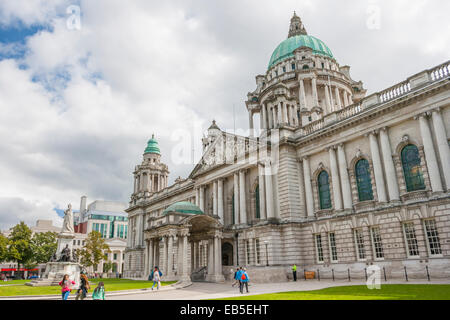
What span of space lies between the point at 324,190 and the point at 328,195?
2.37ft

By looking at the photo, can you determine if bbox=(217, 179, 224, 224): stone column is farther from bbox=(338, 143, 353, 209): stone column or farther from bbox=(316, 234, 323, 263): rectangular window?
bbox=(338, 143, 353, 209): stone column

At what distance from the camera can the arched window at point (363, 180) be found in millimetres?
30203

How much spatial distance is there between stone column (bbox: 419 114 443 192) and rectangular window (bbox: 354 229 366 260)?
24.0 ft

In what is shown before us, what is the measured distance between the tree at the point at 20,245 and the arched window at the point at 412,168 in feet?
206

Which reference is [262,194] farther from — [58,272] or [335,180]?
[58,272]

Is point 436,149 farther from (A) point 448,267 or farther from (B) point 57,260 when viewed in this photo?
(B) point 57,260

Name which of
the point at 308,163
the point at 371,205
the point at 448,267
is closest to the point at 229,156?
the point at 308,163

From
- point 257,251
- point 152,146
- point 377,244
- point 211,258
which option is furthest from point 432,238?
point 152,146

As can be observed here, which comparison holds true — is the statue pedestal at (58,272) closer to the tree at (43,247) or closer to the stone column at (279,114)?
the stone column at (279,114)

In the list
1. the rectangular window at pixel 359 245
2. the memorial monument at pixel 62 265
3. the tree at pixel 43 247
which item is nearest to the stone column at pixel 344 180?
the rectangular window at pixel 359 245

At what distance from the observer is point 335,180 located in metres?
32.2

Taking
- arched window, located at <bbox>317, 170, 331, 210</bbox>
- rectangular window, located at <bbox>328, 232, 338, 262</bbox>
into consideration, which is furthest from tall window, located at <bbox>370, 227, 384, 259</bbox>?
arched window, located at <bbox>317, 170, 331, 210</bbox>

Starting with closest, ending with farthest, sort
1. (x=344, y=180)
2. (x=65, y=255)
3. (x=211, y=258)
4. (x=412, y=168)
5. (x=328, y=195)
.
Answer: (x=412, y=168)
(x=65, y=255)
(x=344, y=180)
(x=328, y=195)
(x=211, y=258)

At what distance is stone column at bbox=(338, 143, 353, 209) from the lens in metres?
30.9
